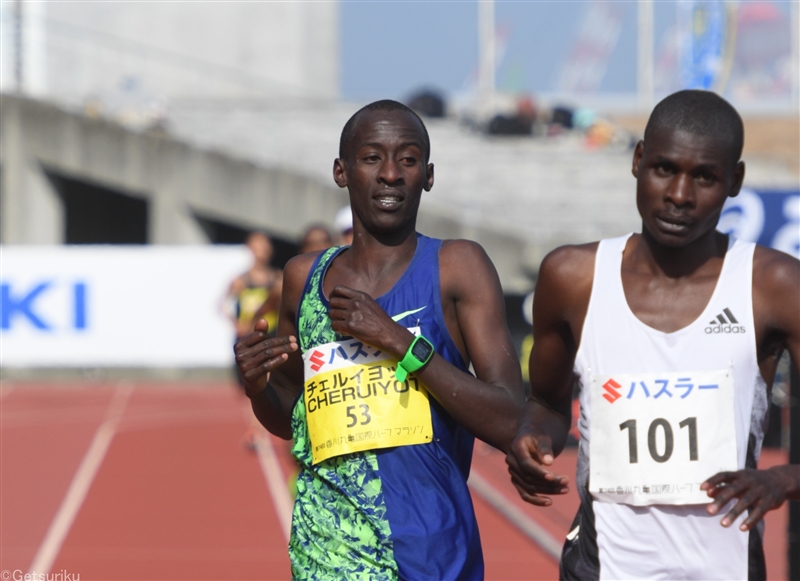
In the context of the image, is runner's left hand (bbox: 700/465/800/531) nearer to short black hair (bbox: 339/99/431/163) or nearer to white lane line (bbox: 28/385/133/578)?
short black hair (bbox: 339/99/431/163)

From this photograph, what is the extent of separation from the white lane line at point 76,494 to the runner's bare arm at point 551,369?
426cm

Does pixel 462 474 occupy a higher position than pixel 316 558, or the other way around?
pixel 462 474

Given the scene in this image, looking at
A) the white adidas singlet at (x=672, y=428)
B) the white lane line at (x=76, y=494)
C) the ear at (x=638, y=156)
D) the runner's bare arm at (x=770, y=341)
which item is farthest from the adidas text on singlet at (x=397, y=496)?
the white lane line at (x=76, y=494)

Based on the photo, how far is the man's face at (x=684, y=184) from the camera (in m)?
2.68

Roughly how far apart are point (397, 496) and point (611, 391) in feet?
1.91

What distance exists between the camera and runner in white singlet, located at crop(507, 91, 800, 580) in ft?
8.80

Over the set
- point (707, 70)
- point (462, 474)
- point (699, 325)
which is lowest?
point (462, 474)

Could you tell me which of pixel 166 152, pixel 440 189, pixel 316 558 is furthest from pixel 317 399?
pixel 440 189

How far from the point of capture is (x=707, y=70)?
31.5ft

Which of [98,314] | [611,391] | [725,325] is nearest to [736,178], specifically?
[725,325]

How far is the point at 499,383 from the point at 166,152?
733 inches

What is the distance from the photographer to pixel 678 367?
2.71m

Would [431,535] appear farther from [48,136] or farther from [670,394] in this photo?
[48,136]

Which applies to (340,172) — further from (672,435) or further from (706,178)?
(672,435)
